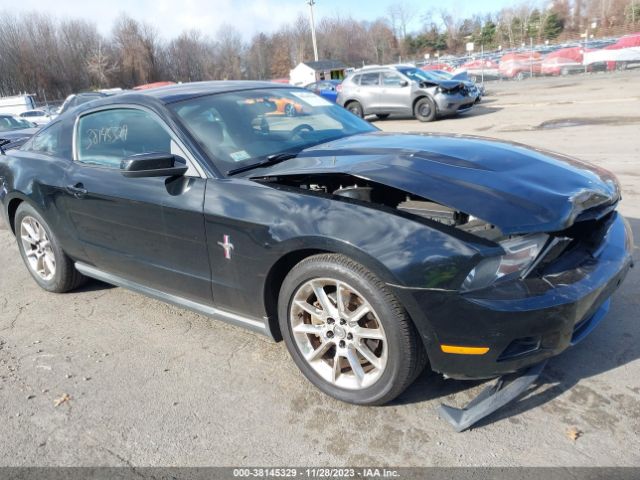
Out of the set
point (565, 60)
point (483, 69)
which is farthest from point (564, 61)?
point (483, 69)

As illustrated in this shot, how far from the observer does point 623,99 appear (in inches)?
558

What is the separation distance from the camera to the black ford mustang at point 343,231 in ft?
7.33

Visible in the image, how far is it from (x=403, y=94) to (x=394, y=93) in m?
0.34

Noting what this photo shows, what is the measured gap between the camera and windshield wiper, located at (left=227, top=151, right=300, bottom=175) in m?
2.96

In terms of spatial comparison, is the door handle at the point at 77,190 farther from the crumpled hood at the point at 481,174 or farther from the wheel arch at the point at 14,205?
the crumpled hood at the point at 481,174

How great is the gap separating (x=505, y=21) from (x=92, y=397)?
82769mm

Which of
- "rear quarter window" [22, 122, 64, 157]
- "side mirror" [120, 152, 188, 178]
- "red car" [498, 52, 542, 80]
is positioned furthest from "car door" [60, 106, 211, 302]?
"red car" [498, 52, 542, 80]

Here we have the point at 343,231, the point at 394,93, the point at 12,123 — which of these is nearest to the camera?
the point at 343,231

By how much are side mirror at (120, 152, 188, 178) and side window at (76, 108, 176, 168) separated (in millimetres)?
214

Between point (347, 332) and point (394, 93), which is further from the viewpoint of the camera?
point (394, 93)

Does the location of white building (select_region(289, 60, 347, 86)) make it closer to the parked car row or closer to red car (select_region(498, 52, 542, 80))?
the parked car row

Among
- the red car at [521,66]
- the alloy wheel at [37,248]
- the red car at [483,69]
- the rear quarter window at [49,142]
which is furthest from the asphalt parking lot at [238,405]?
the red car at [483,69]

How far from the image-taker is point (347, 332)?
2.58m

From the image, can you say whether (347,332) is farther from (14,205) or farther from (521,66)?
(521,66)
